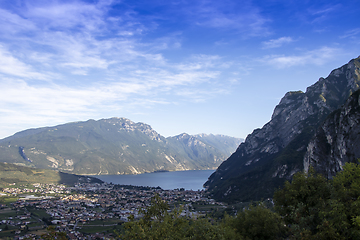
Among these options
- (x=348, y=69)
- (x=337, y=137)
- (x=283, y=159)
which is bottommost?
(x=283, y=159)

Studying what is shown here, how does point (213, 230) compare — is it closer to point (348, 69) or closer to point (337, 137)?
point (337, 137)

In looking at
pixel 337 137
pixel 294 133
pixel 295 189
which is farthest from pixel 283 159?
pixel 295 189

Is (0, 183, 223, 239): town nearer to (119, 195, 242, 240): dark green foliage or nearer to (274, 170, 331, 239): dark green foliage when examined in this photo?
(274, 170, 331, 239): dark green foliage

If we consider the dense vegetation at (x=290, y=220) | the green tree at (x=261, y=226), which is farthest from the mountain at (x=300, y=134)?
the dense vegetation at (x=290, y=220)

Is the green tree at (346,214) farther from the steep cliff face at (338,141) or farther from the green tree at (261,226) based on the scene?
the steep cliff face at (338,141)

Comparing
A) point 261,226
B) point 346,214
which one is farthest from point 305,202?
point 346,214

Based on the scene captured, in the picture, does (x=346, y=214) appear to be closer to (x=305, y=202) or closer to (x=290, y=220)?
(x=305, y=202)
